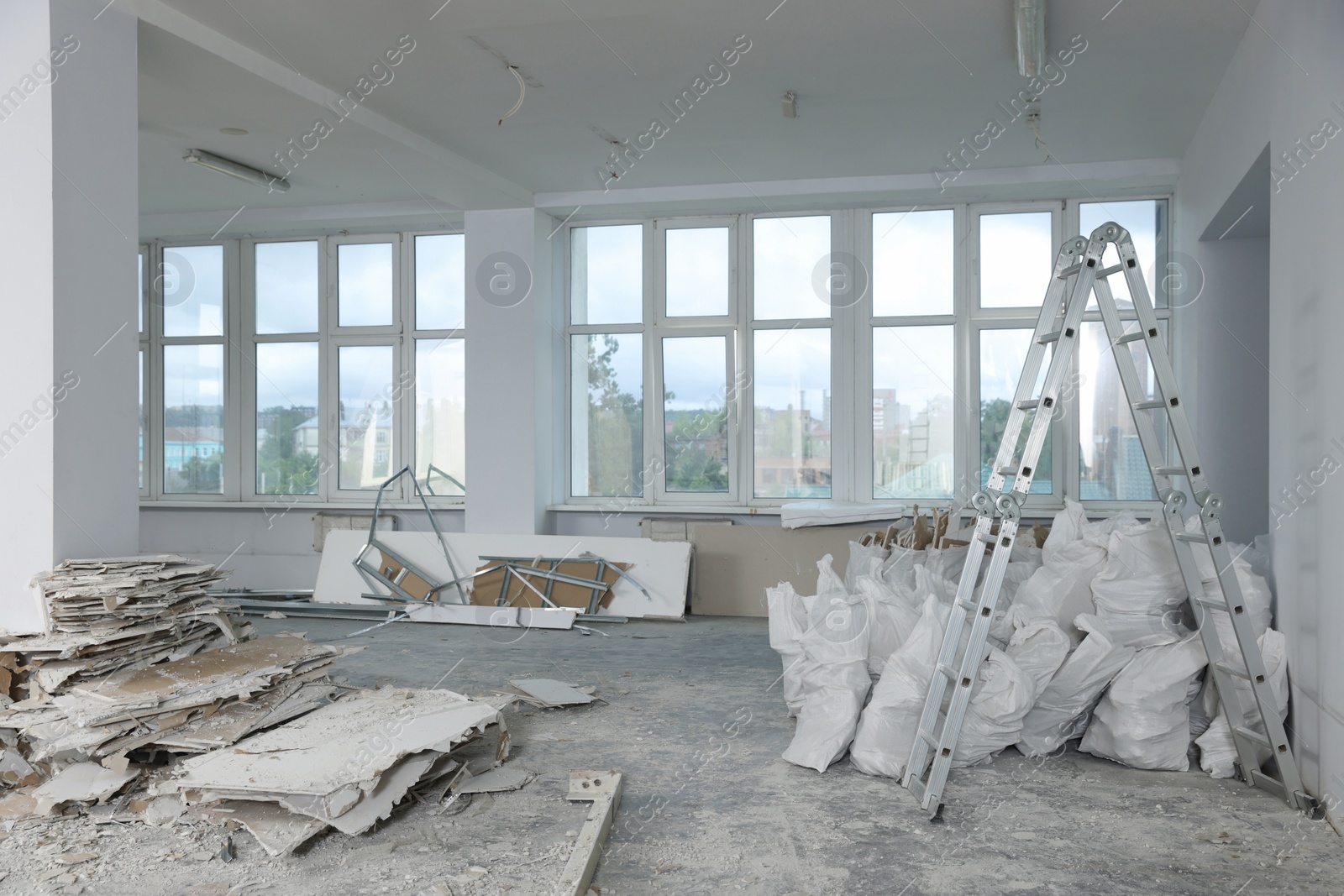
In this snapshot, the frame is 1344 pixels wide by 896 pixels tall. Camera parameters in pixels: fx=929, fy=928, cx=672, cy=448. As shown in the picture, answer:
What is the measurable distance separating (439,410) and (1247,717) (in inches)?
224

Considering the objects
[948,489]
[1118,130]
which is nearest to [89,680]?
[948,489]

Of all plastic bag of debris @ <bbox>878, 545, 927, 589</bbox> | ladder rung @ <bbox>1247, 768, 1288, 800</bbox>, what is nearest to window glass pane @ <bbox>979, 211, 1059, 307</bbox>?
plastic bag of debris @ <bbox>878, 545, 927, 589</bbox>

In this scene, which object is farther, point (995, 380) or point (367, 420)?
point (367, 420)

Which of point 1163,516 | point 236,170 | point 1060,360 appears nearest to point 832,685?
point 1163,516

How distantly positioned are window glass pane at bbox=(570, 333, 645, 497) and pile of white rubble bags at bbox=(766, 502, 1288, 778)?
3.43 meters

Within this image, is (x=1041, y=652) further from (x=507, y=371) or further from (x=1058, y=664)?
(x=507, y=371)

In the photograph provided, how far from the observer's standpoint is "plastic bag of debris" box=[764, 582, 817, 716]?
11.3ft

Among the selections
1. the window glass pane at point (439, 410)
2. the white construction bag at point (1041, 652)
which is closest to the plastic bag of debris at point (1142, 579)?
the white construction bag at point (1041, 652)

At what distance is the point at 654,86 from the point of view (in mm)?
4590

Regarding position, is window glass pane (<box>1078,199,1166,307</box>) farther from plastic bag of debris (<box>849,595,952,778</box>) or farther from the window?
the window

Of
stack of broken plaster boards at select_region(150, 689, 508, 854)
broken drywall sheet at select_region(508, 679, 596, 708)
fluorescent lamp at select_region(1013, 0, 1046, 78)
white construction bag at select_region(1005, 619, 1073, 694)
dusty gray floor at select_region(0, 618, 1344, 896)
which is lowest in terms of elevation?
dusty gray floor at select_region(0, 618, 1344, 896)

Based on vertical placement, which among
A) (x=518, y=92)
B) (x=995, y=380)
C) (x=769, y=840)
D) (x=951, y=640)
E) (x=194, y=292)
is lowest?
(x=769, y=840)

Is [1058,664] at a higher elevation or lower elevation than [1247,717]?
higher

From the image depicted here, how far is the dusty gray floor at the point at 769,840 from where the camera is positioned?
234 centimetres
